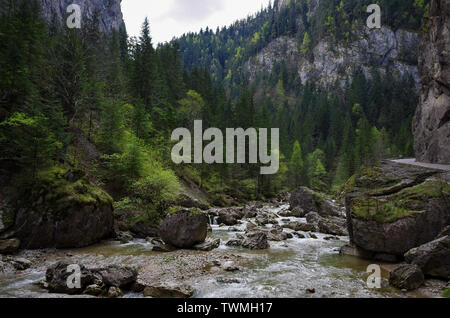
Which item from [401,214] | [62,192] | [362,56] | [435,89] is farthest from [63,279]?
[362,56]

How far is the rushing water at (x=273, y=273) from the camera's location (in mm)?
10227

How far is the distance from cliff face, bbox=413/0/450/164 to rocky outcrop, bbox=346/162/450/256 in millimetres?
17396

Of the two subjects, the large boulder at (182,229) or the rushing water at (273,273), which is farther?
the large boulder at (182,229)

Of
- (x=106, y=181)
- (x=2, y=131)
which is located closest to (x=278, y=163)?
(x=106, y=181)

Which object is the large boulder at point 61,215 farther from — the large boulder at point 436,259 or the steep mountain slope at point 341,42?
the steep mountain slope at point 341,42

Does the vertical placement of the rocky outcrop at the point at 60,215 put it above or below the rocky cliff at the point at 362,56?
below

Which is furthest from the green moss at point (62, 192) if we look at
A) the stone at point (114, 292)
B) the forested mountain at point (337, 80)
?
the forested mountain at point (337, 80)

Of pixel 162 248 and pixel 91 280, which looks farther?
pixel 162 248

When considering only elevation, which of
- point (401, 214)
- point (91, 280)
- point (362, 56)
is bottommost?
point (91, 280)

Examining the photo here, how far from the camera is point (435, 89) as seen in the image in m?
32.3

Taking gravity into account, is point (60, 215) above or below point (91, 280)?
above

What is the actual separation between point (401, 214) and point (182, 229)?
13.3 m

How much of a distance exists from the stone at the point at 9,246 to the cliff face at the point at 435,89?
38893 millimetres

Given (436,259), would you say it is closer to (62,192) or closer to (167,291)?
(167,291)
